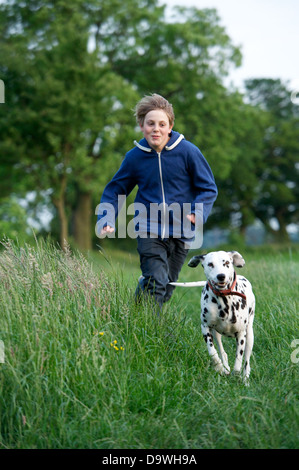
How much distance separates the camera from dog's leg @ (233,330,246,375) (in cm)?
452

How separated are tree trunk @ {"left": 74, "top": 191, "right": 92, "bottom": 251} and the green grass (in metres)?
19.8

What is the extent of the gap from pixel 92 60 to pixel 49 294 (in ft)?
60.5

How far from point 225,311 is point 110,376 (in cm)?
117

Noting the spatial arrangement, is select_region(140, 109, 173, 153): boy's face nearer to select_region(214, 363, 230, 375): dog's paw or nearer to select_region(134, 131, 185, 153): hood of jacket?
select_region(134, 131, 185, 153): hood of jacket

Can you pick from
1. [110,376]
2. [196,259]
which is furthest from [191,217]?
[110,376]

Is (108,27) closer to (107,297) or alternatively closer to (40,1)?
(40,1)

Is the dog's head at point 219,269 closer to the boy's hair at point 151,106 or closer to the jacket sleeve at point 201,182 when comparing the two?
the jacket sleeve at point 201,182

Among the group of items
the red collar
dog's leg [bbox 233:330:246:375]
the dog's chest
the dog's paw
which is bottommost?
the dog's paw

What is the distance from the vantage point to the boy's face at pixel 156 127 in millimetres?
5152

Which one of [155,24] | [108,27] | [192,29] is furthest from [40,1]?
[192,29]

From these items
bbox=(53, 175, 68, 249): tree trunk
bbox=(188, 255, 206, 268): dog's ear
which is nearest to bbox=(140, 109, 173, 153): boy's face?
bbox=(188, 255, 206, 268): dog's ear

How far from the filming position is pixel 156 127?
514 cm

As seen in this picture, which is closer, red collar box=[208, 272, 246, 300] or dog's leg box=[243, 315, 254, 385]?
red collar box=[208, 272, 246, 300]

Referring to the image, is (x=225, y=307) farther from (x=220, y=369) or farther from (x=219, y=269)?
(x=220, y=369)
